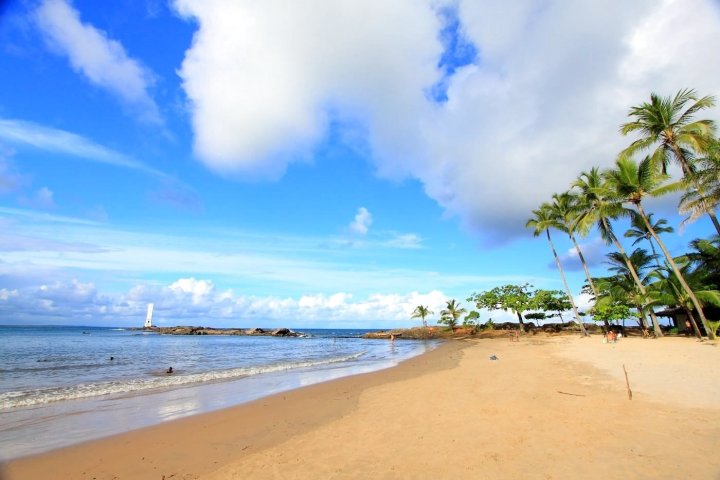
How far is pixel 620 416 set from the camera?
27.0ft

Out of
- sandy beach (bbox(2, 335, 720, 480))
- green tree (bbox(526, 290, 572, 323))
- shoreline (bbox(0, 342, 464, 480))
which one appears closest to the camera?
sandy beach (bbox(2, 335, 720, 480))

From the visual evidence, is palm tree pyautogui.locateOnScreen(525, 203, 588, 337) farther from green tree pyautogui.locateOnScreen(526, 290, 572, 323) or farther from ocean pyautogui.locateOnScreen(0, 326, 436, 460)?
ocean pyautogui.locateOnScreen(0, 326, 436, 460)

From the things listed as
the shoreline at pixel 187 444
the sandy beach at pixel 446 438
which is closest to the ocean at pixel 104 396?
the shoreline at pixel 187 444

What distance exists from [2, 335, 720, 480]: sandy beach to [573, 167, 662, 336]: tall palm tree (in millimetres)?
18521

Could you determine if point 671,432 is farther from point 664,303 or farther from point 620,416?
point 664,303

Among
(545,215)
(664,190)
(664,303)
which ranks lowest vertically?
(664,303)

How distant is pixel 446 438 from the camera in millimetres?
7672

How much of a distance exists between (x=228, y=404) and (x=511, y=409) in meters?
9.26

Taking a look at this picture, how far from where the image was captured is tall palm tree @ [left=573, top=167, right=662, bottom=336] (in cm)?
2802

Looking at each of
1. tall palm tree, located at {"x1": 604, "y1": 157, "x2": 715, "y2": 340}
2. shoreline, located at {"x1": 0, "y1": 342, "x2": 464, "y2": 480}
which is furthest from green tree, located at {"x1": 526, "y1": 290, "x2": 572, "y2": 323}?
shoreline, located at {"x1": 0, "y1": 342, "x2": 464, "y2": 480}

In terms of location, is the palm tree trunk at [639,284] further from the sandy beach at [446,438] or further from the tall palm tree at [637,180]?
the sandy beach at [446,438]

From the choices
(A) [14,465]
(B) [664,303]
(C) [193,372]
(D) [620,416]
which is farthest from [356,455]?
(B) [664,303]

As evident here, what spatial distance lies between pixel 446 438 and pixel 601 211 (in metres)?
28.1

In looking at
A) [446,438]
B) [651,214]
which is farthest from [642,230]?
[446,438]
